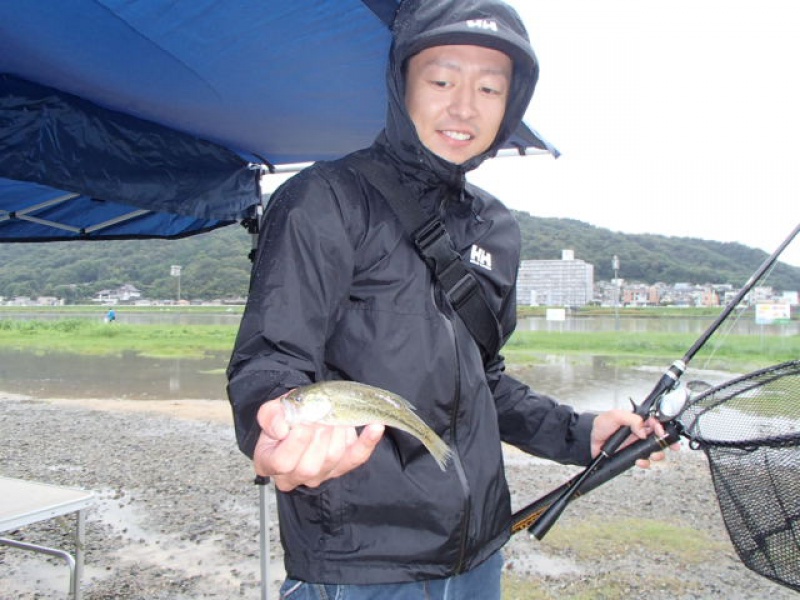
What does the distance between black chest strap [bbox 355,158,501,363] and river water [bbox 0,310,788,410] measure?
1277 centimetres

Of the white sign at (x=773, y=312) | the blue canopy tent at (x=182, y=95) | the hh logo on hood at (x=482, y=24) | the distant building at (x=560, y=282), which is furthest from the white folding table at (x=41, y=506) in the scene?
the distant building at (x=560, y=282)

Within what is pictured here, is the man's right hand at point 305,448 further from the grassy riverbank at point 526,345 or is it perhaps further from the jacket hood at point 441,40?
the grassy riverbank at point 526,345

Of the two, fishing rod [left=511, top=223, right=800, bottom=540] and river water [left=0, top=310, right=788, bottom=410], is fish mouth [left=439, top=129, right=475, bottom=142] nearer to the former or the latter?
fishing rod [left=511, top=223, right=800, bottom=540]

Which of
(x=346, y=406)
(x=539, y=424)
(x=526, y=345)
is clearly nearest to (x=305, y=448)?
(x=346, y=406)

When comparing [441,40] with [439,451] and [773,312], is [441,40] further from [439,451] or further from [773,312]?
[773,312]

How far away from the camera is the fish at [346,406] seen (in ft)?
3.87

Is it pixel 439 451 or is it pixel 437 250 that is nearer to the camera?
pixel 439 451

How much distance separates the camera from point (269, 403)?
3.94 feet

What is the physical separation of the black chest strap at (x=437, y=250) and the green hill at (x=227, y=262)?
181 ft

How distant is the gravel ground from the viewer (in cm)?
519

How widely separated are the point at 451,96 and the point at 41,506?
3.26m

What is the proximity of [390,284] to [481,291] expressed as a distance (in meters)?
0.33

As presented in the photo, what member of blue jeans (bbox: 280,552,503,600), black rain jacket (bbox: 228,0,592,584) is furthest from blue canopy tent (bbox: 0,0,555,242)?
blue jeans (bbox: 280,552,503,600)

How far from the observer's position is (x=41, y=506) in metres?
3.58
